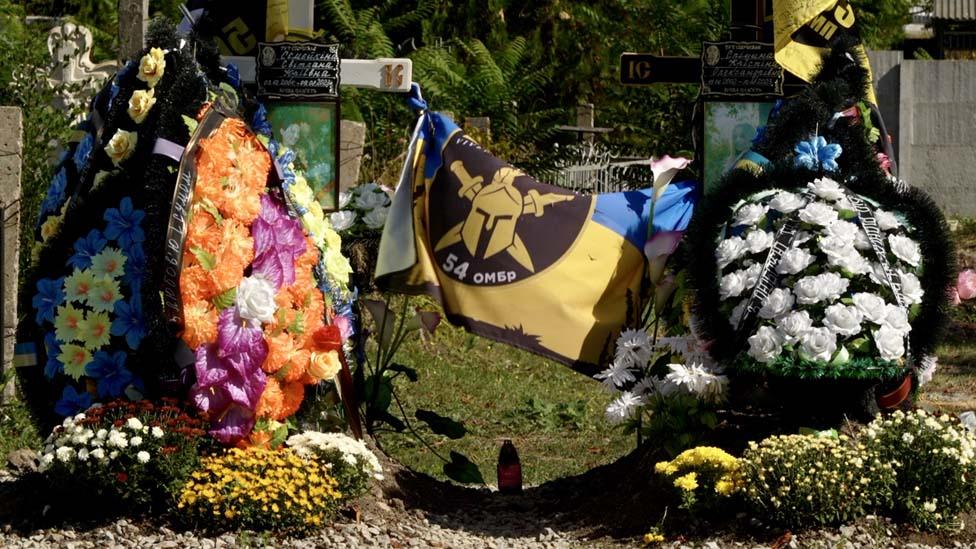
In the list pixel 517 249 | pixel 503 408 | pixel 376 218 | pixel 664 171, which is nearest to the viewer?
pixel 517 249

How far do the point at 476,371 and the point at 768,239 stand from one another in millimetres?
4968

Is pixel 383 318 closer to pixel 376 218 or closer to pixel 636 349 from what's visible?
pixel 376 218

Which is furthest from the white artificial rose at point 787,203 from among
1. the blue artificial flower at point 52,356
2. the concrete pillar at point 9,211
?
the concrete pillar at point 9,211

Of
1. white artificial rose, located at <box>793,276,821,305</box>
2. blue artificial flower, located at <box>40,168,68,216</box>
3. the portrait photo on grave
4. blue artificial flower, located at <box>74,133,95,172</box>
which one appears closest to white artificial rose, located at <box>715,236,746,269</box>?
white artificial rose, located at <box>793,276,821,305</box>

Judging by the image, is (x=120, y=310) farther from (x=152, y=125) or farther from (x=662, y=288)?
(x=662, y=288)

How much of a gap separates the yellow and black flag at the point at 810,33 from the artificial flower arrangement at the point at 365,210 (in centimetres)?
200

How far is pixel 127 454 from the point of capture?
541cm

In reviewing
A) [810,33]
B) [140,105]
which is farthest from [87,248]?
[810,33]

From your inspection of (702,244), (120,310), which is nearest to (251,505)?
(120,310)

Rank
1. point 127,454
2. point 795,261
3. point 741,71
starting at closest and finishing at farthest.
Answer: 1. point 127,454
2. point 795,261
3. point 741,71

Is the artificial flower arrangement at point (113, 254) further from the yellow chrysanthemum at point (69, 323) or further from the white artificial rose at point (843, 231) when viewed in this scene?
the white artificial rose at point (843, 231)

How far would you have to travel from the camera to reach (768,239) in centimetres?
572

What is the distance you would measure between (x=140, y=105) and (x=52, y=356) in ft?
3.45

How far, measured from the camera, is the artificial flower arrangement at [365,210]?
7.08 metres
